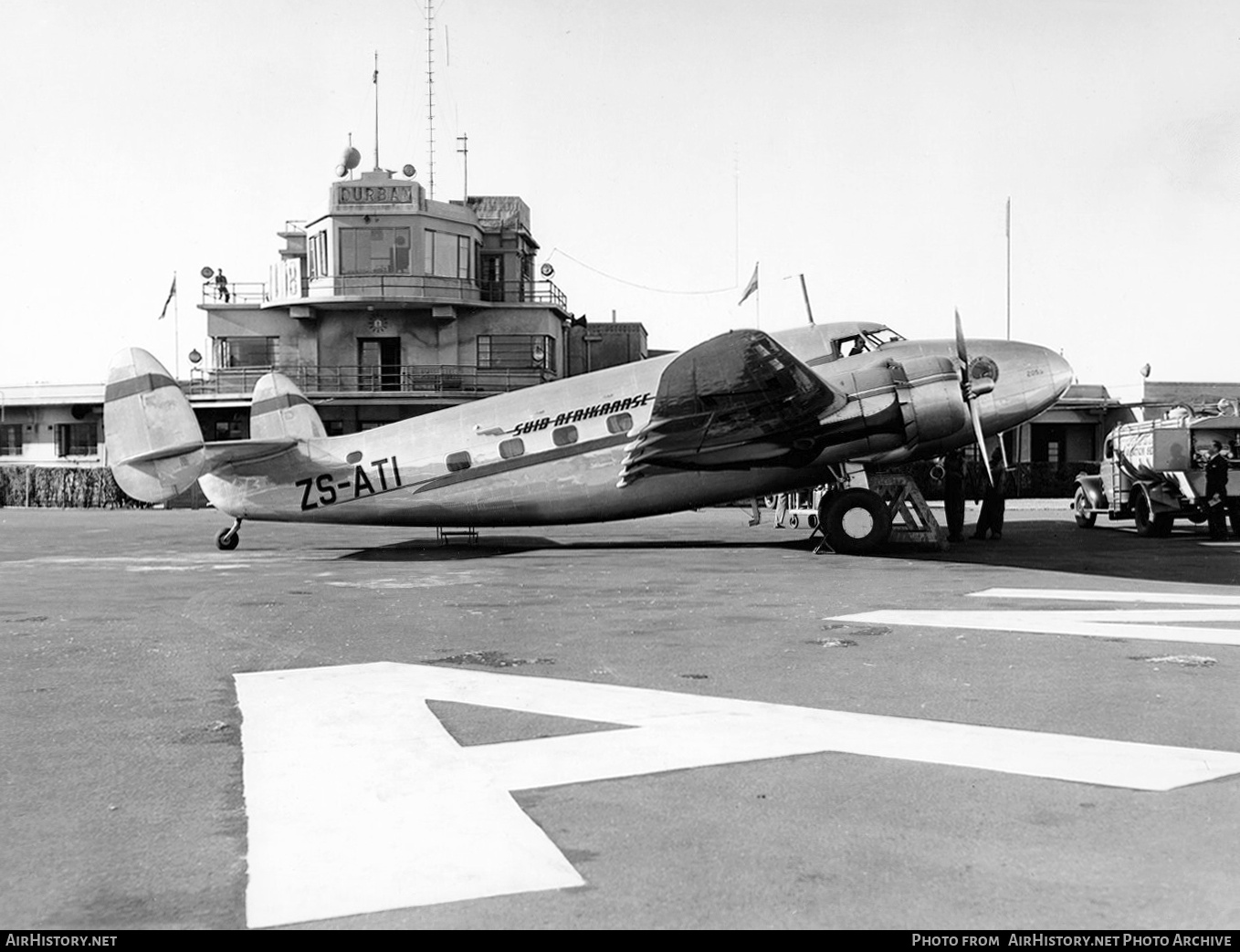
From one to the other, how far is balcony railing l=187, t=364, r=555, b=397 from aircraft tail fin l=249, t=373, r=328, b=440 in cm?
2628

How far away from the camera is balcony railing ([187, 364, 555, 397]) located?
47.5 m

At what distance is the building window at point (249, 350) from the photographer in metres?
49.1

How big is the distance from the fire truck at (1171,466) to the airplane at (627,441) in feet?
15.1

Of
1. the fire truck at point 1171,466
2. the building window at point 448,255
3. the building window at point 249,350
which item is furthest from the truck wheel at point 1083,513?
the building window at point 249,350

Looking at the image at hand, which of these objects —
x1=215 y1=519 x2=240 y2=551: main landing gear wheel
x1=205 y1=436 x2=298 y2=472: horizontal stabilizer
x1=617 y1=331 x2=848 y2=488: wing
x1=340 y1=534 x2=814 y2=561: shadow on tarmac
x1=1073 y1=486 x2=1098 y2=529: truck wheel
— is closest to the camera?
x1=617 y1=331 x2=848 y2=488: wing

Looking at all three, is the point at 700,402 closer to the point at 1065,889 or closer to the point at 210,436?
the point at 1065,889

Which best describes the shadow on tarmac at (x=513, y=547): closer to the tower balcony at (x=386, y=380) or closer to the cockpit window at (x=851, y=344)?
the cockpit window at (x=851, y=344)

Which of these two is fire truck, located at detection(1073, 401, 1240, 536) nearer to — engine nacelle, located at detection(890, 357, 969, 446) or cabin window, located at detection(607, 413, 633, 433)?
engine nacelle, located at detection(890, 357, 969, 446)

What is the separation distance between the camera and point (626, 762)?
5633 mm

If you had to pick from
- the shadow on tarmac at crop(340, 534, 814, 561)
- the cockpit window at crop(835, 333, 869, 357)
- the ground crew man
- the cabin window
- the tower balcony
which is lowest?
the shadow on tarmac at crop(340, 534, 814, 561)

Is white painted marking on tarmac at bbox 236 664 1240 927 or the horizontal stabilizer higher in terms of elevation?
the horizontal stabilizer

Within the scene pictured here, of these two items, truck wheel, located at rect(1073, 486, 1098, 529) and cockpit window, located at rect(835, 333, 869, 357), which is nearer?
cockpit window, located at rect(835, 333, 869, 357)

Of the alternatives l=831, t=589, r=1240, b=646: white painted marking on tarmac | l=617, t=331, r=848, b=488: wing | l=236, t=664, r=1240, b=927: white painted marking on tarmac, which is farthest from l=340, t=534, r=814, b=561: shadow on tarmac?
l=236, t=664, r=1240, b=927: white painted marking on tarmac

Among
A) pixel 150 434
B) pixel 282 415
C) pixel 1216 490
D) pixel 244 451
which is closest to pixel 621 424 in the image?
pixel 282 415
